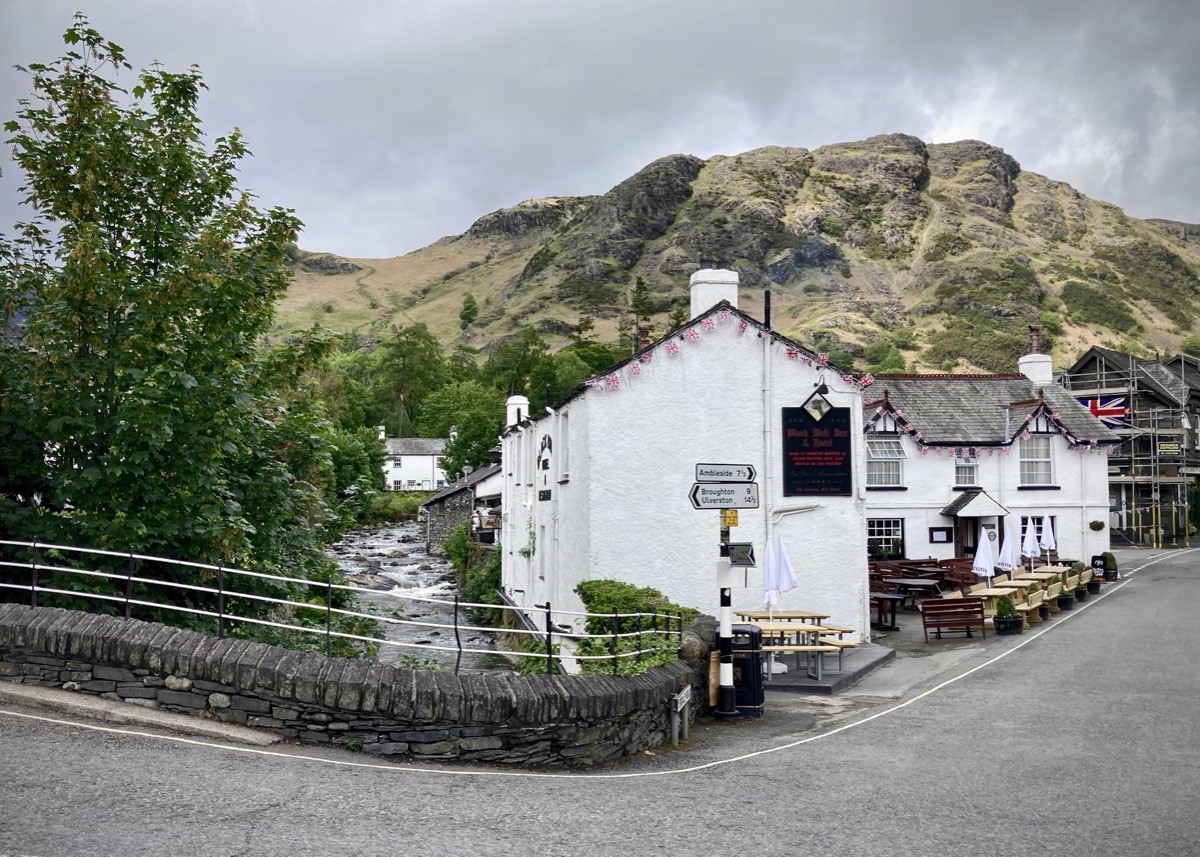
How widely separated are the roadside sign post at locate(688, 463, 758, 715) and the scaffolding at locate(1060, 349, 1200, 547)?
47242mm

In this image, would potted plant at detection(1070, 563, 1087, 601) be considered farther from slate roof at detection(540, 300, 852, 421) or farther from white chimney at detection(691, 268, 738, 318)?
white chimney at detection(691, 268, 738, 318)

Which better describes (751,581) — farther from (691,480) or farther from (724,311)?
(724,311)

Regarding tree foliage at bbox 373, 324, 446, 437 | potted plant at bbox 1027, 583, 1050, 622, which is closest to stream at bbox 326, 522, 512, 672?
potted plant at bbox 1027, 583, 1050, 622

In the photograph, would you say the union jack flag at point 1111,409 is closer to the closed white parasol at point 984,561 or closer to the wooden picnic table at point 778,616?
the closed white parasol at point 984,561

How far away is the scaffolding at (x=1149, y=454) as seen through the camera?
178 feet

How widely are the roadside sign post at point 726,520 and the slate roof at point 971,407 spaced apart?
21.9 metres

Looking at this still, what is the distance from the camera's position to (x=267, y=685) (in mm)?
9344

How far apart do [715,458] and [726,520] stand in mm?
7684

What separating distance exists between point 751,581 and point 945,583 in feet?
37.4

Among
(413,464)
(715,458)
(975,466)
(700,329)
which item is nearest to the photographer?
(715,458)

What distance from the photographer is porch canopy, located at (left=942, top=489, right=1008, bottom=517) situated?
1334 inches

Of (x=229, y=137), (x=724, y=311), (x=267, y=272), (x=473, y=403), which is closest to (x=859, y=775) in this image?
Answer: (x=267, y=272)

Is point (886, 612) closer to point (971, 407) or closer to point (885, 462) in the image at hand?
point (885, 462)

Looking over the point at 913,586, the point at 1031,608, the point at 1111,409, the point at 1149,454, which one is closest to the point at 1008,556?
the point at 1031,608
